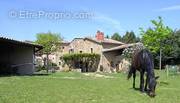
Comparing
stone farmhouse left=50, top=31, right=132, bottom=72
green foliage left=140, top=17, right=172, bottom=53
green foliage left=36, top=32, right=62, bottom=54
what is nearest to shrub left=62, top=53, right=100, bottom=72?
stone farmhouse left=50, top=31, right=132, bottom=72

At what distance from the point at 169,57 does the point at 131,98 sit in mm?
44859

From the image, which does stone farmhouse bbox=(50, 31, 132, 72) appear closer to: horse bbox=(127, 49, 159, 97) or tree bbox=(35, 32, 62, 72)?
tree bbox=(35, 32, 62, 72)

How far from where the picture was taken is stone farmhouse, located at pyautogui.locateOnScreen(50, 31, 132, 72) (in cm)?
5894

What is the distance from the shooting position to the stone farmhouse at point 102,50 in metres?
58.9

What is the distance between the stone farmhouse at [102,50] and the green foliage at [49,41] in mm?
2761

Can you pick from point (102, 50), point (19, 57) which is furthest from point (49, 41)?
point (19, 57)

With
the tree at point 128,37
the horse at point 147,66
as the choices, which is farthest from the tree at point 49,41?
the horse at point 147,66

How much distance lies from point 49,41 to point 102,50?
14.3m

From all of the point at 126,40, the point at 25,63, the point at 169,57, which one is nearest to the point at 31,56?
the point at 25,63

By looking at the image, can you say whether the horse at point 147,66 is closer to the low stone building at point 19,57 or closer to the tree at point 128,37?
the low stone building at point 19,57

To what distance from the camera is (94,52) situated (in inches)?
2430

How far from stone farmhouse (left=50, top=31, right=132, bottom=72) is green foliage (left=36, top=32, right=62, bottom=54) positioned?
9.06 ft

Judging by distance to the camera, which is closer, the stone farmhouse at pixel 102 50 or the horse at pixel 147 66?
the horse at pixel 147 66

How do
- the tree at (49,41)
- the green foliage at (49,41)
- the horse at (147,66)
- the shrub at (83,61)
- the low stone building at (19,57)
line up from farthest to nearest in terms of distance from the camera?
the green foliage at (49,41) < the tree at (49,41) < the shrub at (83,61) < the low stone building at (19,57) < the horse at (147,66)
